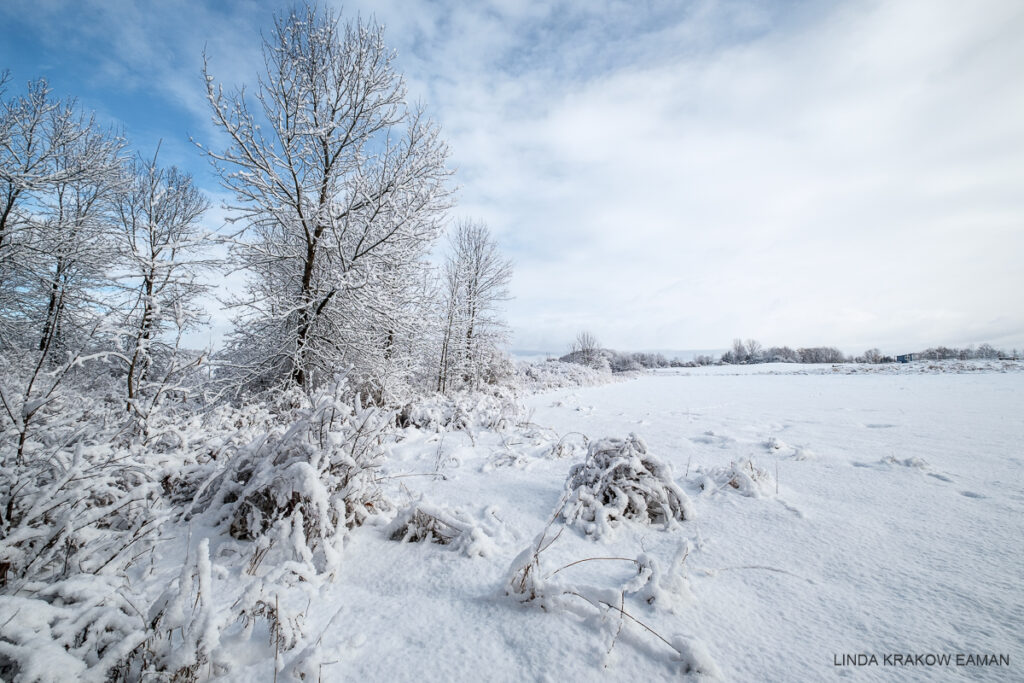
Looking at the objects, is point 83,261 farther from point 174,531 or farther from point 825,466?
point 825,466

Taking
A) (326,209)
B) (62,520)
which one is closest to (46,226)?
(326,209)

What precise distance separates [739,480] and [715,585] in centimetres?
123

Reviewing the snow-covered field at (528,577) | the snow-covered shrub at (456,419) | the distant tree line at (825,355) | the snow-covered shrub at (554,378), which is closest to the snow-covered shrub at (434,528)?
the snow-covered field at (528,577)

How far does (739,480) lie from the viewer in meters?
2.45

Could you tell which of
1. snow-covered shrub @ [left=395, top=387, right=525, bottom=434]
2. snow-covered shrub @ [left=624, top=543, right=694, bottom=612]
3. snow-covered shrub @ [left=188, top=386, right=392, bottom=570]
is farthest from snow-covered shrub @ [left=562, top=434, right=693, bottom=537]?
snow-covered shrub @ [left=395, top=387, right=525, bottom=434]

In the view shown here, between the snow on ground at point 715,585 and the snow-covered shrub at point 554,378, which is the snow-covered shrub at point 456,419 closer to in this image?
the snow on ground at point 715,585

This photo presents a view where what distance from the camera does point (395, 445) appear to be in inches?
148

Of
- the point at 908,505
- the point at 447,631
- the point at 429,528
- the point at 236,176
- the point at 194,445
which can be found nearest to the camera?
the point at 447,631

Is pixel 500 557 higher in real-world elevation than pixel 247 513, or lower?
lower

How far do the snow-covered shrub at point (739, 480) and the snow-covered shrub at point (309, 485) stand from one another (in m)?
2.11

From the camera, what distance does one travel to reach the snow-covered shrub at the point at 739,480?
2.36 metres

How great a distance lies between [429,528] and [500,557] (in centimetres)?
39

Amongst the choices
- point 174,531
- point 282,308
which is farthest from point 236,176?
point 174,531

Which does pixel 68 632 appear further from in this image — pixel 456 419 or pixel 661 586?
pixel 456 419
